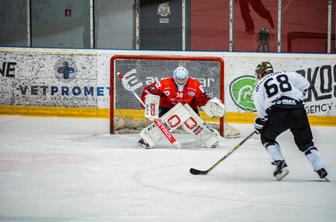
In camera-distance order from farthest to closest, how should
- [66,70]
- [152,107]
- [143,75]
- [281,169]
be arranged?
[66,70] → [143,75] → [152,107] → [281,169]

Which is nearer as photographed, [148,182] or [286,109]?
[286,109]

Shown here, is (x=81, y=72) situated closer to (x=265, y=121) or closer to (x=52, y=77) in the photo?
(x=52, y=77)

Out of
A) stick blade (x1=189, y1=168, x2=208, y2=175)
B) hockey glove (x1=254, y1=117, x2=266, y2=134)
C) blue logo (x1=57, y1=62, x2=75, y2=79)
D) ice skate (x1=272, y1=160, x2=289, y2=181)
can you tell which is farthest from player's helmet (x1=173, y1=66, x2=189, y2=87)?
blue logo (x1=57, y1=62, x2=75, y2=79)

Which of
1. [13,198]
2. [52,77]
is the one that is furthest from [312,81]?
[13,198]

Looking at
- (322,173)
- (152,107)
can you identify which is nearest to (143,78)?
(152,107)

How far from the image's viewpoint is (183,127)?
8.90 meters

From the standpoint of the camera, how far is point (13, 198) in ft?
20.6

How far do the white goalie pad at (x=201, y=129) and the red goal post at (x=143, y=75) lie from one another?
92cm

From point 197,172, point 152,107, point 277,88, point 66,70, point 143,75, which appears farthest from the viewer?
point 66,70

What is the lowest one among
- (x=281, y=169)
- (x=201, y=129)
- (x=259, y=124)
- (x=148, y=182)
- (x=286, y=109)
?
(x=148, y=182)

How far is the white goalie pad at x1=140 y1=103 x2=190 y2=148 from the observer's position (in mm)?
8828

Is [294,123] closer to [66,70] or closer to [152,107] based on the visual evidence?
[152,107]

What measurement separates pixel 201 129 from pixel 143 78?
198 centimetres

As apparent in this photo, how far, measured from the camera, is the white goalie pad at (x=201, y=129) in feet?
29.2
